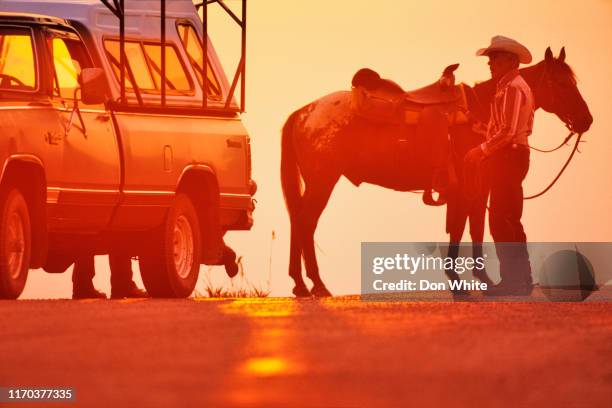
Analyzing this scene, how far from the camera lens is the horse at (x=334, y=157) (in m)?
22.7

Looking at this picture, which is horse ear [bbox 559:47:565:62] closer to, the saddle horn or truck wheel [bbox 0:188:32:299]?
the saddle horn

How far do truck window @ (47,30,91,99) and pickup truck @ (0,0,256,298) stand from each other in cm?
2

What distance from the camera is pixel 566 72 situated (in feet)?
72.6

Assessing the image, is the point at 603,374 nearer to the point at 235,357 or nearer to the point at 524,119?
the point at 235,357

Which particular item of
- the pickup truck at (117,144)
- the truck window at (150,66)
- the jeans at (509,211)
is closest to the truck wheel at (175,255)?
the pickup truck at (117,144)

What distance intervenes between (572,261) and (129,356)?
8588 mm

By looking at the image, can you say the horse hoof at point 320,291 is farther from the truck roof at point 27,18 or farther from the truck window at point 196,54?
the truck roof at point 27,18

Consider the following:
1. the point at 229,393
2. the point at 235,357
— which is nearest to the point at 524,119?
the point at 235,357

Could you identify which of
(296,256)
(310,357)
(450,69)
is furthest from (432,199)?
(310,357)

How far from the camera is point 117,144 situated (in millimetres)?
18500

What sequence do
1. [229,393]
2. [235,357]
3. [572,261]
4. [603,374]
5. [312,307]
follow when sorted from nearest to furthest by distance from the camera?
[229,393], [603,374], [235,357], [312,307], [572,261]

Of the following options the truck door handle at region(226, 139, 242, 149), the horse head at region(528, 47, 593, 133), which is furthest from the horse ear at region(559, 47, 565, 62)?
the truck door handle at region(226, 139, 242, 149)

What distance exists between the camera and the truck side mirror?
1728 centimetres

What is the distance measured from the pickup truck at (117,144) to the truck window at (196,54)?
0.7 inches
